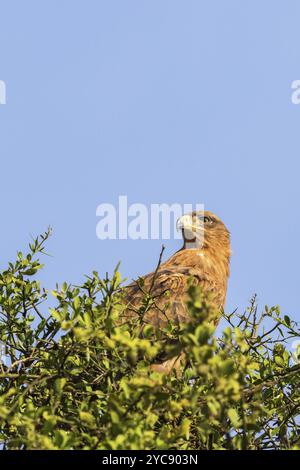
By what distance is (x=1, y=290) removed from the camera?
6.93m

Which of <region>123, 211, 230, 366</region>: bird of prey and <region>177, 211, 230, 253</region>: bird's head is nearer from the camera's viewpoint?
<region>123, 211, 230, 366</region>: bird of prey

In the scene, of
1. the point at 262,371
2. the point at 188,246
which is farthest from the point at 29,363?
the point at 188,246

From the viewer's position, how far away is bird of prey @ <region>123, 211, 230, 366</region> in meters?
9.57

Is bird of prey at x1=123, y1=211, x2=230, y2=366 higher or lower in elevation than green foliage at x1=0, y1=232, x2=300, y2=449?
higher

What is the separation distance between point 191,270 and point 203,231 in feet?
4.78

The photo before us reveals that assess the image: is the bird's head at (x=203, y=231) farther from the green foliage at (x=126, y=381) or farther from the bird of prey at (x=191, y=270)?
the green foliage at (x=126, y=381)

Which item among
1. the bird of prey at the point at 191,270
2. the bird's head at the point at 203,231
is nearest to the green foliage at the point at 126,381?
the bird of prey at the point at 191,270

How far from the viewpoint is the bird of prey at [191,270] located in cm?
957

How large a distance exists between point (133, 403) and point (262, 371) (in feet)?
7.68

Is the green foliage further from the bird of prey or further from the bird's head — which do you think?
the bird's head

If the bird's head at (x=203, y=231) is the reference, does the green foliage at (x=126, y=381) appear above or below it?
below

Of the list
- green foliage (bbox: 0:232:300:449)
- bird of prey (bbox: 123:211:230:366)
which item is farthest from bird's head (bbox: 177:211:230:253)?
green foliage (bbox: 0:232:300:449)

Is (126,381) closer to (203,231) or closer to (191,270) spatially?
(191,270)
